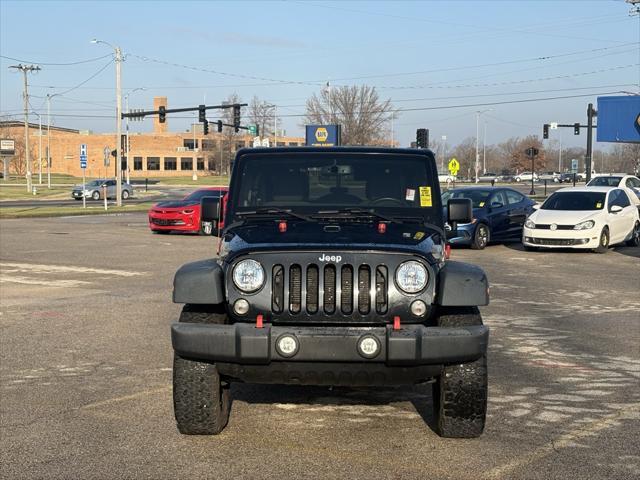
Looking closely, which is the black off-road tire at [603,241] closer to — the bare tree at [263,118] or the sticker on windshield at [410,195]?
the sticker on windshield at [410,195]

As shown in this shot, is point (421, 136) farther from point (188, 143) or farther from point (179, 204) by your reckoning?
point (188, 143)

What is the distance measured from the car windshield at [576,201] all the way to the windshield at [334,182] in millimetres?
15144

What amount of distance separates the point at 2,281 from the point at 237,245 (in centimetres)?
994

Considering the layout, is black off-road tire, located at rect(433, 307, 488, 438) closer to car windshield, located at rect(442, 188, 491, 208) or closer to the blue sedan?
the blue sedan

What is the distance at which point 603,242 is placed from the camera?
20.4 metres

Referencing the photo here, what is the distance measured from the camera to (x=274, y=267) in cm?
550

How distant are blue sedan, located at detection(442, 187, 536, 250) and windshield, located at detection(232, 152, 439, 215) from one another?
1403 centimetres

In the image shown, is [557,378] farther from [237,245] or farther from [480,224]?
[480,224]

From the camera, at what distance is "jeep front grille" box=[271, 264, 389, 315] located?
5.42m

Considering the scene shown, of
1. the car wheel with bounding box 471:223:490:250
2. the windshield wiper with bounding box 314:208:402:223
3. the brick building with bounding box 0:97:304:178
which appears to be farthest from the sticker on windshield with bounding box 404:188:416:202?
the brick building with bounding box 0:97:304:178

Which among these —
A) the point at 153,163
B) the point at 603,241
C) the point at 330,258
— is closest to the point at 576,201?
the point at 603,241

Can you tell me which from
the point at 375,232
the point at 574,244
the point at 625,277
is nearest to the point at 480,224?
the point at 574,244

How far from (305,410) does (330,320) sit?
145 cm

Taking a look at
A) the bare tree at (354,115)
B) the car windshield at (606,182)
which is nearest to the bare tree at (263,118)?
the bare tree at (354,115)
